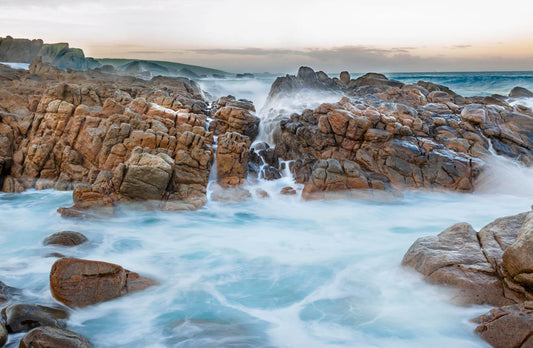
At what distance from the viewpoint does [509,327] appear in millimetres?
6023

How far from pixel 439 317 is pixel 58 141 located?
679 inches

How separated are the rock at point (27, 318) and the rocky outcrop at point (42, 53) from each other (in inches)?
1691

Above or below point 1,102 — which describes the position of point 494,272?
below

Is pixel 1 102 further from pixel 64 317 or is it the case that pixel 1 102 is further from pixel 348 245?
pixel 348 245

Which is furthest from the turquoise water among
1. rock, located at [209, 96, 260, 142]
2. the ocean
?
rock, located at [209, 96, 260, 142]

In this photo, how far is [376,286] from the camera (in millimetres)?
9094

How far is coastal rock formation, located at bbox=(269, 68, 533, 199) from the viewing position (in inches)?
682

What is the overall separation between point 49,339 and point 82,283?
227 cm

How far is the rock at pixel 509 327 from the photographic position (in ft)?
18.9

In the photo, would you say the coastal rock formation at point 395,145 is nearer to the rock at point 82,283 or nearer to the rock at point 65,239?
the rock at point 65,239

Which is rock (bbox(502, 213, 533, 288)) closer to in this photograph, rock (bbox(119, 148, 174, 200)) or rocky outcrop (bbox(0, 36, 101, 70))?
rock (bbox(119, 148, 174, 200))

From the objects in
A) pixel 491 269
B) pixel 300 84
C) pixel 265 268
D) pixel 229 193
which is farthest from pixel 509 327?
pixel 300 84

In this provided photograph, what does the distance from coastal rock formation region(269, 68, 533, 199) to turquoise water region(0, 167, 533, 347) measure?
3.08 ft

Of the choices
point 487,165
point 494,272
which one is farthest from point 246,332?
point 487,165
